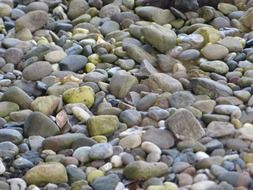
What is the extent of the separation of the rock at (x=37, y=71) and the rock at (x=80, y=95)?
0.79 ft

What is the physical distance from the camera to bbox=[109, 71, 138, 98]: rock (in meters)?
2.40

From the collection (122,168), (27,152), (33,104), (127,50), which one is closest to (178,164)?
(122,168)

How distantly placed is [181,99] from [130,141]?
0.32m

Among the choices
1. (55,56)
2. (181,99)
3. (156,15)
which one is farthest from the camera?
(156,15)

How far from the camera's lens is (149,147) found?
6.52 feet

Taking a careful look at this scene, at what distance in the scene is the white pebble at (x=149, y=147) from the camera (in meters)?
1.97

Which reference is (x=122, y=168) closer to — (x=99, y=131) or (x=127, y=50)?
(x=99, y=131)

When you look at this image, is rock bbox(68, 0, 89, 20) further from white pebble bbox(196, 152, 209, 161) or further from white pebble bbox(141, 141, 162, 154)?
white pebble bbox(196, 152, 209, 161)

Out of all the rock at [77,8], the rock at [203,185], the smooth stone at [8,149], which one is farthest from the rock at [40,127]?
the rock at [77,8]

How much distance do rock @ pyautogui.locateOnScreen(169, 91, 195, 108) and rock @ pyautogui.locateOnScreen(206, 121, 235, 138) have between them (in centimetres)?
18

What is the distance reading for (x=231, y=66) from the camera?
2.53 meters

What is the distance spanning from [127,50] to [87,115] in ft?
1.70

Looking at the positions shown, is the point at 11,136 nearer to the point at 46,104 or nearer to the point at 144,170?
the point at 46,104

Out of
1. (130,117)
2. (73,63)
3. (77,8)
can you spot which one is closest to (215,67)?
(130,117)
